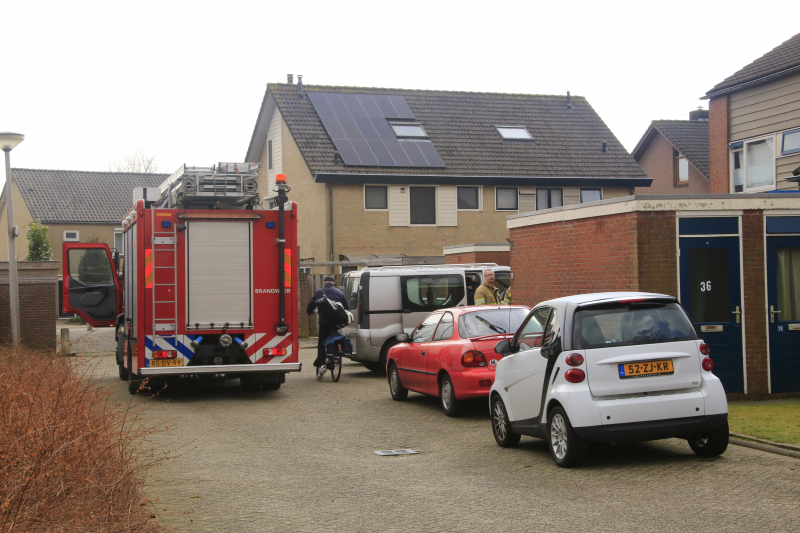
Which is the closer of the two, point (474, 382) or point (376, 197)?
point (474, 382)

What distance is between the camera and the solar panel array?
3122 centimetres

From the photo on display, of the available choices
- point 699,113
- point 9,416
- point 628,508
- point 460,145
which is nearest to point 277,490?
point 9,416

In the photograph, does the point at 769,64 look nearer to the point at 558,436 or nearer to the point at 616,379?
the point at 616,379

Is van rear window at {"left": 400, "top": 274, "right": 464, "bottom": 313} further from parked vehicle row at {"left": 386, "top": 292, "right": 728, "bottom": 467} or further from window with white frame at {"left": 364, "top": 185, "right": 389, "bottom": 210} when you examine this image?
window with white frame at {"left": 364, "top": 185, "right": 389, "bottom": 210}

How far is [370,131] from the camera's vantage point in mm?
32594

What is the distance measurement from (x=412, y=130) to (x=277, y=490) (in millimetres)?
27217

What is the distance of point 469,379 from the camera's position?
1089cm

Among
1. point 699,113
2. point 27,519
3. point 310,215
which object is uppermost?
point 699,113

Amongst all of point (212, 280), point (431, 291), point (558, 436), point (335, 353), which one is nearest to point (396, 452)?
point (558, 436)

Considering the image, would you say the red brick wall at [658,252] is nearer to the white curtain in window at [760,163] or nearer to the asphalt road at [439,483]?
the asphalt road at [439,483]

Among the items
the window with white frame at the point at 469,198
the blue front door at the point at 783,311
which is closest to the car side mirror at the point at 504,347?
the blue front door at the point at 783,311

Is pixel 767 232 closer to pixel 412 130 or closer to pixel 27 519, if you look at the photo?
pixel 27 519

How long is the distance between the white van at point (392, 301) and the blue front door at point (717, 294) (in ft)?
20.3

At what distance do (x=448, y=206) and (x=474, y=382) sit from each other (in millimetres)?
21301
